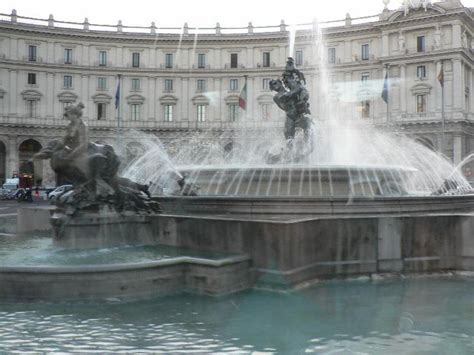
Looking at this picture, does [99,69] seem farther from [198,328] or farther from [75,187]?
[198,328]

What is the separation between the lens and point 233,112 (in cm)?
6962

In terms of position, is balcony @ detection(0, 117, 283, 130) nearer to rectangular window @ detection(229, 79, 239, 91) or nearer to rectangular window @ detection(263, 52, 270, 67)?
rectangular window @ detection(229, 79, 239, 91)

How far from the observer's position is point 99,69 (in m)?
68.2

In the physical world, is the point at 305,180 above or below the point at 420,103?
below

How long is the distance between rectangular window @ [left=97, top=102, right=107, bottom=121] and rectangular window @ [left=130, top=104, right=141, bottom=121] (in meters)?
3.48

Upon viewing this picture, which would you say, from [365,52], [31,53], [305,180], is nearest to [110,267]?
[305,180]

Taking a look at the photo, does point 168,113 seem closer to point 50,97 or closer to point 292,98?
point 50,97

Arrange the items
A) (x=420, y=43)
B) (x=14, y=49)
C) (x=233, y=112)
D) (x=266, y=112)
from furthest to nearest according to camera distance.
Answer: (x=233, y=112), (x=266, y=112), (x=14, y=49), (x=420, y=43)

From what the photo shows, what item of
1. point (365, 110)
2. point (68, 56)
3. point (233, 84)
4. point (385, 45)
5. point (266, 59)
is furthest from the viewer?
point (233, 84)

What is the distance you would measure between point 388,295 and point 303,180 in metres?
4.86

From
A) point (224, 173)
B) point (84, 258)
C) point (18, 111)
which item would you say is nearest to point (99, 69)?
point (18, 111)

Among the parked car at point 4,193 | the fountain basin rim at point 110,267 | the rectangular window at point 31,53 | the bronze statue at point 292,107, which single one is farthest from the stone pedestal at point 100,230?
the rectangular window at point 31,53

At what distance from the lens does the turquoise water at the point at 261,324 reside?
5.39 meters

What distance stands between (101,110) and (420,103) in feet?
132
